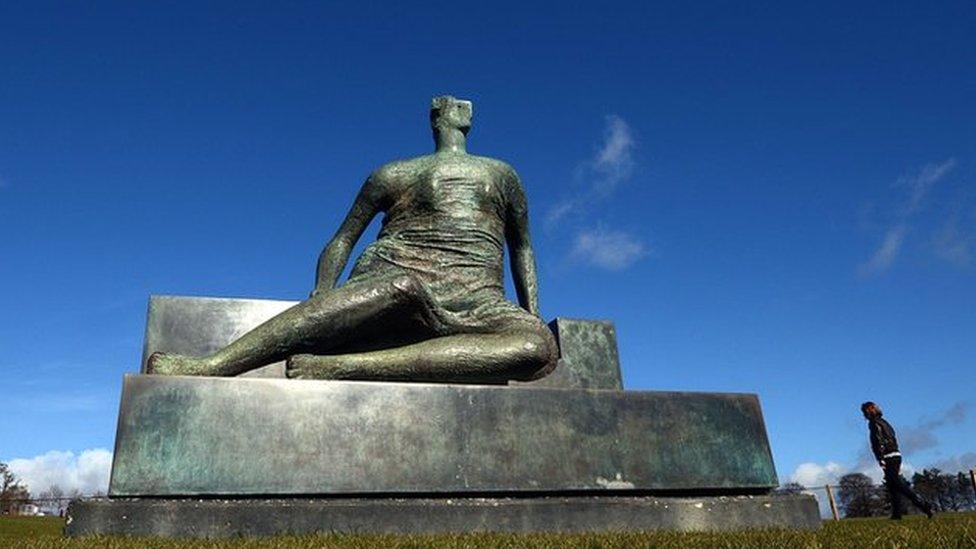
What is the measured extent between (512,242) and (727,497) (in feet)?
7.77

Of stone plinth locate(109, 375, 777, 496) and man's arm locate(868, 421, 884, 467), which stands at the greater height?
man's arm locate(868, 421, 884, 467)

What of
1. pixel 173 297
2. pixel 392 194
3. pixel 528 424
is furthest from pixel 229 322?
pixel 528 424

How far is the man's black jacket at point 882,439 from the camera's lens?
9703 mm

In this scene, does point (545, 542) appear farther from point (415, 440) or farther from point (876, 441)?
point (876, 441)

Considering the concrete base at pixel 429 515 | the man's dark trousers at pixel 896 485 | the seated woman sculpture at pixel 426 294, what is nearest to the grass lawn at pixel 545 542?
the concrete base at pixel 429 515

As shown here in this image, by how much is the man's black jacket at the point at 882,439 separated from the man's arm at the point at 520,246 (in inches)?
269

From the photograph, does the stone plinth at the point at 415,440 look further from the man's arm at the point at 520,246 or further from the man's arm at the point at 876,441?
the man's arm at the point at 876,441

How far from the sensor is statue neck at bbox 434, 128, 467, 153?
5.51 meters

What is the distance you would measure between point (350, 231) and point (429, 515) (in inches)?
97.8

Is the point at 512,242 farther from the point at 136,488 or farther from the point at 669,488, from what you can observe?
the point at 136,488

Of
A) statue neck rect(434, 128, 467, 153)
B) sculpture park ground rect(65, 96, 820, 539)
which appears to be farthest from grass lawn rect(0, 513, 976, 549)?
statue neck rect(434, 128, 467, 153)

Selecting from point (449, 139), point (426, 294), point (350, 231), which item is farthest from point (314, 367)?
point (449, 139)

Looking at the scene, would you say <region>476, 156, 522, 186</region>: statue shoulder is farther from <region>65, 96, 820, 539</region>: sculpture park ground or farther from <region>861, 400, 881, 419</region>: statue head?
<region>861, 400, 881, 419</region>: statue head

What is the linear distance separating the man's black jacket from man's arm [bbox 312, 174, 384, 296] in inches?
313
